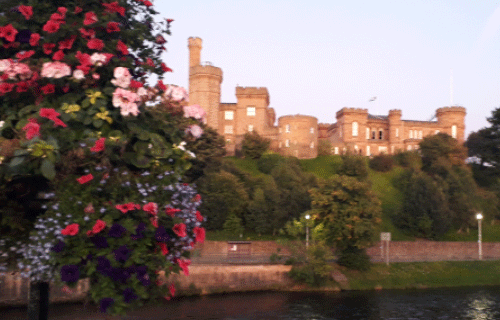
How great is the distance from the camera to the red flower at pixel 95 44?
19.2ft

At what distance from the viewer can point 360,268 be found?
3806 centimetres

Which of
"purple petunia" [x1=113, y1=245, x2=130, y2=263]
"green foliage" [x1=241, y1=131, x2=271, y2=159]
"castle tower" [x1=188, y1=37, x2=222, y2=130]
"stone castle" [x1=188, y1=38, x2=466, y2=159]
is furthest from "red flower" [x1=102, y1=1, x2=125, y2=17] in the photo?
"castle tower" [x1=188, y1=37, x2=222, y2=130]

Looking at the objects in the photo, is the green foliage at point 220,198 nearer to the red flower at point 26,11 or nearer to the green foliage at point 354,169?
the green foliage at point 354,169

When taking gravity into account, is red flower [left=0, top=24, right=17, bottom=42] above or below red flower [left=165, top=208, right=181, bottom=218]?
above

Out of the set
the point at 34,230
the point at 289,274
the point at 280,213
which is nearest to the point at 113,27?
the point at 34,230

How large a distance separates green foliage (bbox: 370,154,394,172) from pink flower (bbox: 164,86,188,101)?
220ft

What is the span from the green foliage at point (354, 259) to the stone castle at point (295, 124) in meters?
34.1

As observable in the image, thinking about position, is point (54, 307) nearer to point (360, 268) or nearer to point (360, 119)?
point (360, 268)

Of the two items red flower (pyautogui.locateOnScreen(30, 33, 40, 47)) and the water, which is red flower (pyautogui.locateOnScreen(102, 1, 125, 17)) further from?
the water

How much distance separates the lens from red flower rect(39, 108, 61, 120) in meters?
5.34

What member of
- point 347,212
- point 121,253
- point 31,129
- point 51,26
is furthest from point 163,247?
point 347,212

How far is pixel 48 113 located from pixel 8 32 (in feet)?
4.96

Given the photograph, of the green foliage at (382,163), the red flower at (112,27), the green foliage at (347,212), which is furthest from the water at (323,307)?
the green foliage at (382,163)

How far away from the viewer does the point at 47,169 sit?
4.99 m
